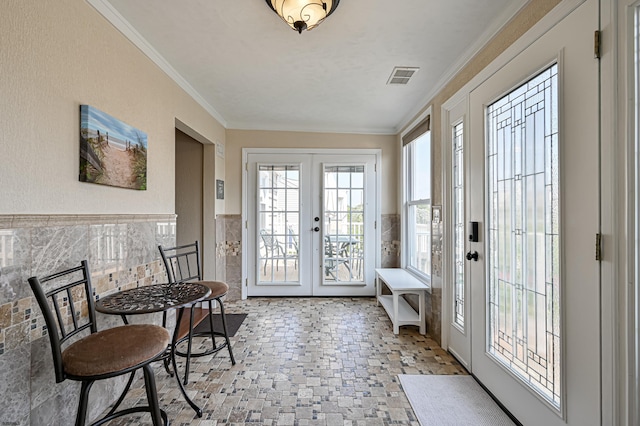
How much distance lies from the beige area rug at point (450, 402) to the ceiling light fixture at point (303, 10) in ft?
7.79

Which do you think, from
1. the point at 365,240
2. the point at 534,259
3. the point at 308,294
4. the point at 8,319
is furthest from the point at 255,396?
the point at 365,240

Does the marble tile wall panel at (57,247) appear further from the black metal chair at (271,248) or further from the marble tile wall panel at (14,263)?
the black metal chair at (271,248)

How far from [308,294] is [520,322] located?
9.33ft

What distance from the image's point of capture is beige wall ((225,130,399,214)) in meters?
4.06

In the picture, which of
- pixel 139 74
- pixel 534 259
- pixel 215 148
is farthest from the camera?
pixel 215 148

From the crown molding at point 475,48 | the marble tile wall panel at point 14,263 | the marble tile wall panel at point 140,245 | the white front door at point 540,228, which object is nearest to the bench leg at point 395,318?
the white front door at point 540,228

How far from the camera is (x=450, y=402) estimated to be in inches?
73.2

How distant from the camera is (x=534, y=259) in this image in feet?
5.16

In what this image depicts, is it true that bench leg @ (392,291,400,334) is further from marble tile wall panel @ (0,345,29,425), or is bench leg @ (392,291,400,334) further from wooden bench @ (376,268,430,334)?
marble tile wall panel @ (0,345,29,425)

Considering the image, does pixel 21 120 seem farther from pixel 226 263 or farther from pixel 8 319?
pixel 226 263

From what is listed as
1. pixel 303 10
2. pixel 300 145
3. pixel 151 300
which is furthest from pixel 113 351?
pixel 300 145

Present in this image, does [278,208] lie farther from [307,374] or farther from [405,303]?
[307,374]

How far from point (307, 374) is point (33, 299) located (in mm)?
1716

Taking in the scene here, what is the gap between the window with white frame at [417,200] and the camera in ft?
10.7
